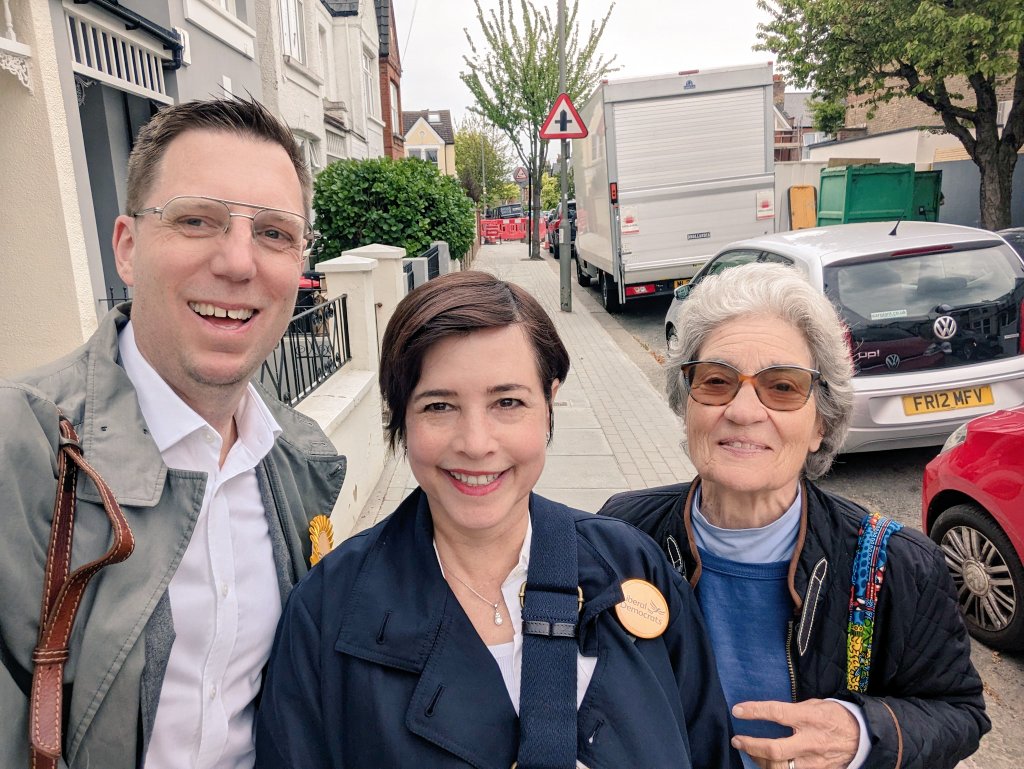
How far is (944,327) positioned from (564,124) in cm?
805

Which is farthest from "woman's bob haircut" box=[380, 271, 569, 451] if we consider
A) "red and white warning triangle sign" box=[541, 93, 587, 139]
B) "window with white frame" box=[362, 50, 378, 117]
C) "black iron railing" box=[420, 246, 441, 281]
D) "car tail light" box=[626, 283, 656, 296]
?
"window with white frame" box=[362, 50, 378, 117]

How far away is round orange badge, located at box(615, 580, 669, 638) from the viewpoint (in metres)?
1.37

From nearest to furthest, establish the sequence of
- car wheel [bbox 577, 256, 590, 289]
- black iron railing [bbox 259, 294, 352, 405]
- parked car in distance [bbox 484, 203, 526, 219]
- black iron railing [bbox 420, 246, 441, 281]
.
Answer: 1. black iron railing [bbox 259, 294, 352, 405]
2. black iron railing [bbox 420, 246, 441, 281]
3. car wheel [bbox 577, 256, 590, 289]
4. parked car in distance [bbox 484, 203, 526, 219]

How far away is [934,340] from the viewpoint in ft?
15.3

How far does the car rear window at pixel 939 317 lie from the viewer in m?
4.64

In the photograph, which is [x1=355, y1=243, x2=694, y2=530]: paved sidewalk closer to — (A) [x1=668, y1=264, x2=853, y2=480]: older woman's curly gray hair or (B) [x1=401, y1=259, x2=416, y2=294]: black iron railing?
(B) [x1=401, y1=259, x2=416, y2=294]: black iron railing

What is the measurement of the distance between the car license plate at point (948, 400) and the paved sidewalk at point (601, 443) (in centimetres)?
163

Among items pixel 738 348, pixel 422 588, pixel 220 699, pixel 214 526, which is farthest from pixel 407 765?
pixel 738 348

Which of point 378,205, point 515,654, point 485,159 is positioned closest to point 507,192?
point 485,159

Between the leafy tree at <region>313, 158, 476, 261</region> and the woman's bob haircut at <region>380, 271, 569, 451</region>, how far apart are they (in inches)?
295

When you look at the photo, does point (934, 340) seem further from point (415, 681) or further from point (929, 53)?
point (929, 53)

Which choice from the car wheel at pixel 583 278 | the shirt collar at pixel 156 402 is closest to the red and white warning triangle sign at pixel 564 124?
the car wheel at pixel 583 278

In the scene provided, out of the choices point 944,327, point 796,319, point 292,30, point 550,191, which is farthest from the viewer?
point 550,191

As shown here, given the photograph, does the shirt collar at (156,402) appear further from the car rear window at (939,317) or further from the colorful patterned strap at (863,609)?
the car rear window at (939,317)
